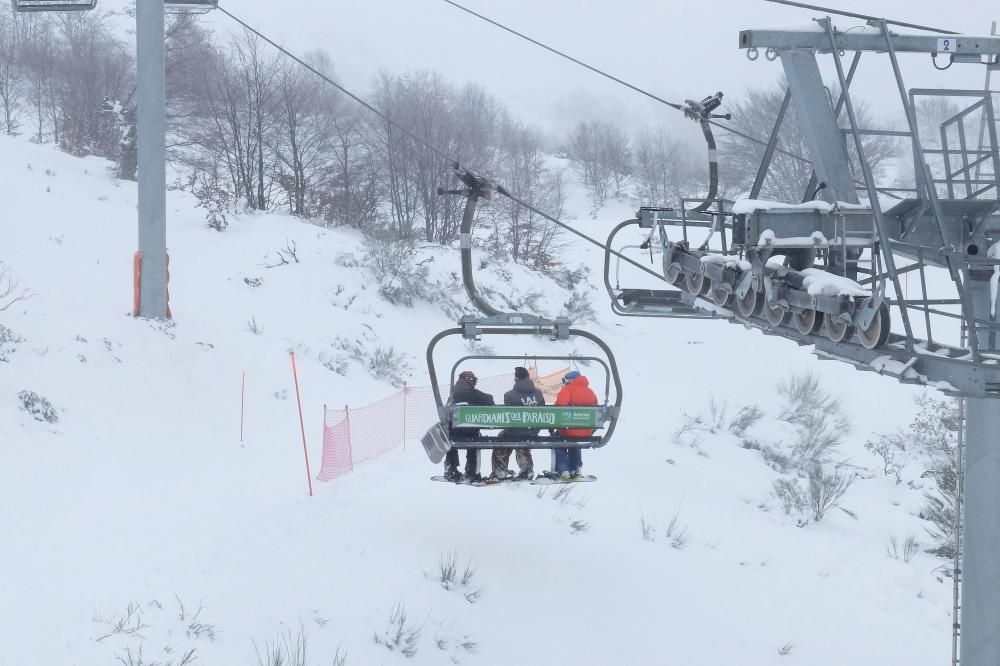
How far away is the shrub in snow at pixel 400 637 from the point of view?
366 inches

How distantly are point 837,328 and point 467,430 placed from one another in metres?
4.29

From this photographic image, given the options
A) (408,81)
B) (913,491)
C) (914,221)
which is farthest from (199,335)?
(408,81)

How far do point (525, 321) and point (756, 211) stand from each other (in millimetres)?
2425

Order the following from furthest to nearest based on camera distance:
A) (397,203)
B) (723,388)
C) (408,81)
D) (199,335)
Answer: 1. (408,81)
2. (397,203)
3. (723,388)
4. (199,335)

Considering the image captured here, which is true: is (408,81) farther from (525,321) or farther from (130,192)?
(525,321)

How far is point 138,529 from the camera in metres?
9.98

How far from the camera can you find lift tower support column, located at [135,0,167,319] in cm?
1478

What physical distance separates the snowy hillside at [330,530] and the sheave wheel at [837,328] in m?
4.86

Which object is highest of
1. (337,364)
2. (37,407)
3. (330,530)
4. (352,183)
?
(352,183)

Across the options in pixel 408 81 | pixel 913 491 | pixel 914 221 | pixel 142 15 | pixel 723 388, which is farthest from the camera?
pixel 408 81

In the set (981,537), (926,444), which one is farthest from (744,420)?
(981,537)

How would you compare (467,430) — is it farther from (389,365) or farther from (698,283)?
(389,365)

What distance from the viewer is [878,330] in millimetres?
6438

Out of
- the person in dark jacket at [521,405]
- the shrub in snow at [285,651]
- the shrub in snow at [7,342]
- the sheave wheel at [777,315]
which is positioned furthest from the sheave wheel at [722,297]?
the shrub in snow at [7,342]
